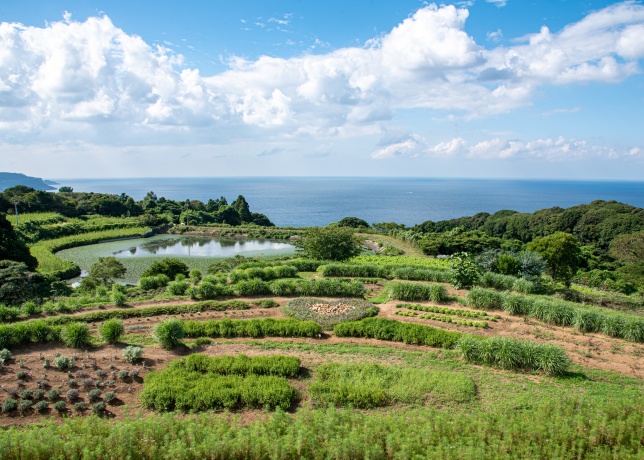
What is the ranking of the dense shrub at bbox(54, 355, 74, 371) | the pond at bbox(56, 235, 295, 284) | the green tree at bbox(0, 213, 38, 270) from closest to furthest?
the dense shrub at bbox(54, 355, 74, 371), the green tree at bbox(0, 213, 38, 270), the pond at bbox(56, 235, 295, 284)

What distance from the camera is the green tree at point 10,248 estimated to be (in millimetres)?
24000

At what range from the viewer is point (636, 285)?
2456 centimetres

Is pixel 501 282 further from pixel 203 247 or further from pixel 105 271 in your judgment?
pixel 203 247

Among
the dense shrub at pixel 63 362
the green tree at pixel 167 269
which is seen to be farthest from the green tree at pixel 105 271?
the dense shrub at pixel 63 362

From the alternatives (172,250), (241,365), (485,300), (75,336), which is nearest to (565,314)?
(485,300)

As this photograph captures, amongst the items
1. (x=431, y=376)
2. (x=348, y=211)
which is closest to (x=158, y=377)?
(x=431, y=376)

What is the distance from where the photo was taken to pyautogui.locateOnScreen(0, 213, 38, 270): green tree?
78.7 ft

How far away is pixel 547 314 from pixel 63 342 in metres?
17.2

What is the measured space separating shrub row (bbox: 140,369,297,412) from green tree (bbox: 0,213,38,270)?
66.1 feet

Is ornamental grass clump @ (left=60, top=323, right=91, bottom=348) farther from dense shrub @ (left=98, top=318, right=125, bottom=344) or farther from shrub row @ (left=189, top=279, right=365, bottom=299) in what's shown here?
shrub row @ (left=189, top=279, right=365, bottom=299)

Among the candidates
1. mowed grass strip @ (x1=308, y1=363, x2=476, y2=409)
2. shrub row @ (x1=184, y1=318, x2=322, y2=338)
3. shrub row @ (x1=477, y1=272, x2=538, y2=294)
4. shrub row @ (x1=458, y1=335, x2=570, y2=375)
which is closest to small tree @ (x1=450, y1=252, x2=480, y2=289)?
shrub row @ (x1=477, y1=272, x2=538, y2=294)

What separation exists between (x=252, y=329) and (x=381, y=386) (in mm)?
5563

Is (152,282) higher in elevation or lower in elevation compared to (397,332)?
higher

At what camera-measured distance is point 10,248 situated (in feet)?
80.5
